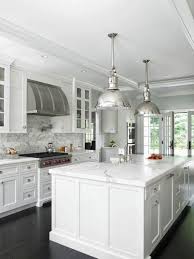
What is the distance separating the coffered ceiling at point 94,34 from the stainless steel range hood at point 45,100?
1.22 ft

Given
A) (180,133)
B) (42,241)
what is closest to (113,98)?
(42,241)

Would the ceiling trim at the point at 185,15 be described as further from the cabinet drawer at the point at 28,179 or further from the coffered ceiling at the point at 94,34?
the cabinet drawer at the point at 28,179

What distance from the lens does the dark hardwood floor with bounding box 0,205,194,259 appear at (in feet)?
8.29

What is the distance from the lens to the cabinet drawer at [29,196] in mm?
3980

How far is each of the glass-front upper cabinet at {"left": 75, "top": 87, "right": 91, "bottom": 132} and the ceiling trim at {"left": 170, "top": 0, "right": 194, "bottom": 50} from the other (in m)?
3.27

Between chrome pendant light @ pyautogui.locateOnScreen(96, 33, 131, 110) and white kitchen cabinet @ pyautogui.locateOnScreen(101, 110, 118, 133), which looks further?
white kitchen cabinet @ pyautogui.locateOnScreen(101, 110, 118, 133)

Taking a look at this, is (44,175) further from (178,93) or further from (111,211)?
(178,93)

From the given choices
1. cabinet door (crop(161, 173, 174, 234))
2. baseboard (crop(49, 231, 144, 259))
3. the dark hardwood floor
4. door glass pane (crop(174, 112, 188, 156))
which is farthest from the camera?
door glass pane (crop(174, 112, 188, 156))

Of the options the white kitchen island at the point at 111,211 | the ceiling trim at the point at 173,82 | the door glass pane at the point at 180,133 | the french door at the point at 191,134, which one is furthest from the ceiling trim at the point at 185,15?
the door glass pane at the point at 180,133

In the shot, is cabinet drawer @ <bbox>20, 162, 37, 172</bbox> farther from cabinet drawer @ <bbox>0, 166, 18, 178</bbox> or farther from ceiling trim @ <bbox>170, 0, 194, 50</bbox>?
ceiling trim @ <bbox>170, 0, 194, 50</bbox>

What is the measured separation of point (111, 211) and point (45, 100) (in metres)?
2.80

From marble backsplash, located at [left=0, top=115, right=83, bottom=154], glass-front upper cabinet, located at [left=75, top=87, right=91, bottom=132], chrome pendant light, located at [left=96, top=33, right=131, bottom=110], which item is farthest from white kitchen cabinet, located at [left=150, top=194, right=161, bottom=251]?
glass-front upper cabinet, located at [left=75, top=87, right=91, bottom=132]

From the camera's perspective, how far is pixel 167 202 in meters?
2.95

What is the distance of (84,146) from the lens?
21.3ft
